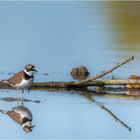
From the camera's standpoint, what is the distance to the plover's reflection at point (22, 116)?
11.5 meters

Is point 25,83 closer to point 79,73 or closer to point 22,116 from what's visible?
point 22,116

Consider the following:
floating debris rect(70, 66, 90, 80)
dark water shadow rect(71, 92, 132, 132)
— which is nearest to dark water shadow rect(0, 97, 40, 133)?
dark water shadow rect(71, 92, 132, 132)

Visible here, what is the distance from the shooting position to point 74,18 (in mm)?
21469

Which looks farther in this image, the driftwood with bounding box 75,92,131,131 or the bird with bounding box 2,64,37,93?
the bird with bounding box 2,64,37,93

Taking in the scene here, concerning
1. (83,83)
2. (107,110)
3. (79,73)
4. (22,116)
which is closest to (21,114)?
(22,116)

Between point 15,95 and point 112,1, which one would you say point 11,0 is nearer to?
point 112,1

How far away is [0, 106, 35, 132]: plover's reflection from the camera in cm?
1150

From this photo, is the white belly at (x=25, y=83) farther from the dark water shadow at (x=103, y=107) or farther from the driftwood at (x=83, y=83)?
the dark water shadow at (x=103, y=107)

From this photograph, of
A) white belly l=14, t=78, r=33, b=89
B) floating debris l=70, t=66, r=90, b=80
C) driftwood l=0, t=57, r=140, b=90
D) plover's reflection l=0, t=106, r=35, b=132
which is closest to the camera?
plover's reflection l=0, t=106, r=35, b=132

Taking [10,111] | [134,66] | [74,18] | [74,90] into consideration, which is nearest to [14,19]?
[74,18]

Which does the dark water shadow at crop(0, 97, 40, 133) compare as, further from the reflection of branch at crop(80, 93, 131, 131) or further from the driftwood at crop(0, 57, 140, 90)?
the driftwood at crop(0, 57, 140, 90)

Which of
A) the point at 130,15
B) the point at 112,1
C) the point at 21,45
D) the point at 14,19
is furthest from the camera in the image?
the point at 112,1

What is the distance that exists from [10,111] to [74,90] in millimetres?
2133

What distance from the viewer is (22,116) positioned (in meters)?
11.9
